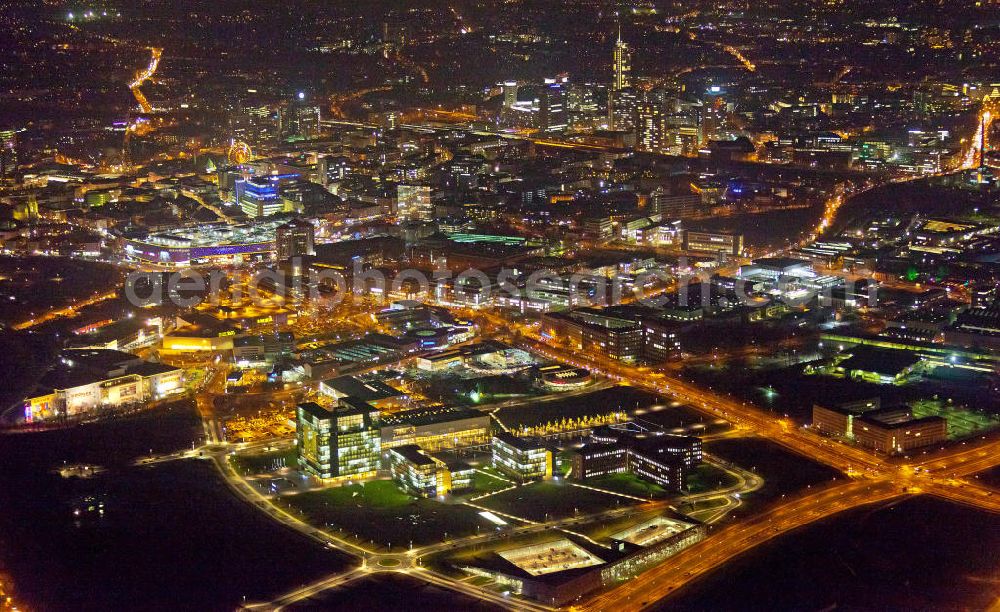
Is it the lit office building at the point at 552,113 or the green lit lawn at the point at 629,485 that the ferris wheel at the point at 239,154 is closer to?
the lit office building at the point at 552,113

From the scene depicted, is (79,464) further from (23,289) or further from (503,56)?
(503,56)

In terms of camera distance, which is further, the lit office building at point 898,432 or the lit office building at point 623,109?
the lit office building at point 623,109

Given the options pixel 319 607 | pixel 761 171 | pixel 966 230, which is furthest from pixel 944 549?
pixel 761 171

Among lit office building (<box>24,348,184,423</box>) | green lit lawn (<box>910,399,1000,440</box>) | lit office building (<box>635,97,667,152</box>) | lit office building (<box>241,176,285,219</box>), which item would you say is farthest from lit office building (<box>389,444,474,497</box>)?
lit office building (<box>635,97,667,152</box>)

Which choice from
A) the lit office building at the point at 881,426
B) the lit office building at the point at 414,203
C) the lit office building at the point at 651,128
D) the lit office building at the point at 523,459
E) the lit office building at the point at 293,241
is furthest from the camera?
the lit office building at the point at 651,128

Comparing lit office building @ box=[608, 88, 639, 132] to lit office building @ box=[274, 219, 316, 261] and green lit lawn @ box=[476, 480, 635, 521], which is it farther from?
green lit lawn @ box=[476, 480, 635, 521]

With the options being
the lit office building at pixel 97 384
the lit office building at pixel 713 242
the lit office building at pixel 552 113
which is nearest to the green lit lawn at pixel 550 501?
the lit office building at pixel 97 384

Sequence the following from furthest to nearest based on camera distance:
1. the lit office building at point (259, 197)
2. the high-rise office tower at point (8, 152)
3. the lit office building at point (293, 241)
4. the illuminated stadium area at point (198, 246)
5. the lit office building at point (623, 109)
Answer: the lit office building at point (623, 109) → the high-rise office tower at point (8, 152) → the lit office building at point (259, 197) → the lit office building at point (293, 241) → the illuminated stadium area at point (198, 246)
